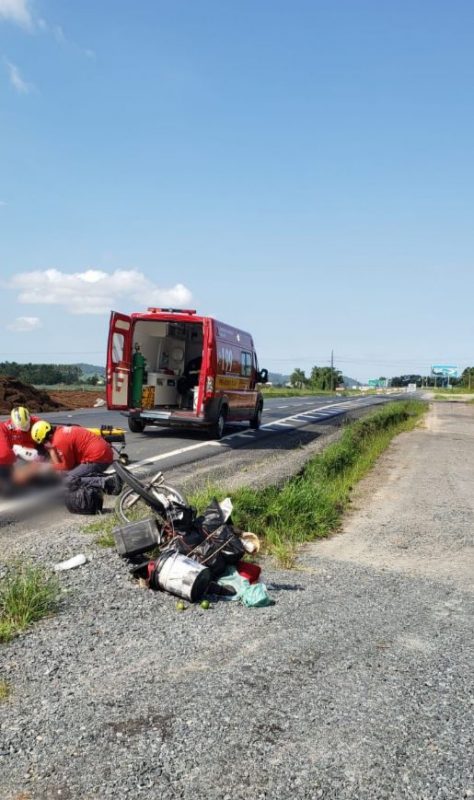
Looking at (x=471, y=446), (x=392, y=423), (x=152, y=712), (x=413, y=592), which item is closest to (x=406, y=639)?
(x=413, y=592)

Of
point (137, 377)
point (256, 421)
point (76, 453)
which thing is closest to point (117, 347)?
point (137, 377)

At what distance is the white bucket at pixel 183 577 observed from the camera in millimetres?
5113

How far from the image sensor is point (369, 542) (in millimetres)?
8102

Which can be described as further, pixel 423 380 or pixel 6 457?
pixel 423 380

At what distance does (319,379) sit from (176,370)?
109 m

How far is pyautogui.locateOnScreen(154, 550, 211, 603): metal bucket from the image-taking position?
5117 millimetres

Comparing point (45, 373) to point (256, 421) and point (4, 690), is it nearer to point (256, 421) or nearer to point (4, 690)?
point (256, 421)

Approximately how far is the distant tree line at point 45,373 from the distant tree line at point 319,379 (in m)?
66.1

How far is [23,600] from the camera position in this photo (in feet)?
15.4

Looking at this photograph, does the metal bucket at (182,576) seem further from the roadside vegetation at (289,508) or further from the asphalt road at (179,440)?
the asphalt road at (179,440)

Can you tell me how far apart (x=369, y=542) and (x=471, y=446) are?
1415 cm

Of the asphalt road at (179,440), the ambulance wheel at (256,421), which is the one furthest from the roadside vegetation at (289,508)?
the ambulance wheel at (256,421)

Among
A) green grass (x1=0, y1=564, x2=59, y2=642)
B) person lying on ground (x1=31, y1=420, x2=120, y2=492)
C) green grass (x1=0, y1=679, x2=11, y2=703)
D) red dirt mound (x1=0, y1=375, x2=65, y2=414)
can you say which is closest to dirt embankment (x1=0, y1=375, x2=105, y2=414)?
red dirt mound (x1=0, y1=375, x2=65, y2=414)

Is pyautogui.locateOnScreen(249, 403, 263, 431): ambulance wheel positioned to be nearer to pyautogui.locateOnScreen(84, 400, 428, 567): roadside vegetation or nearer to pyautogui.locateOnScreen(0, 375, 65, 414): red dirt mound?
pyautogui.locateOnScreen(84, 400, 428, 567): roadside vegetation
